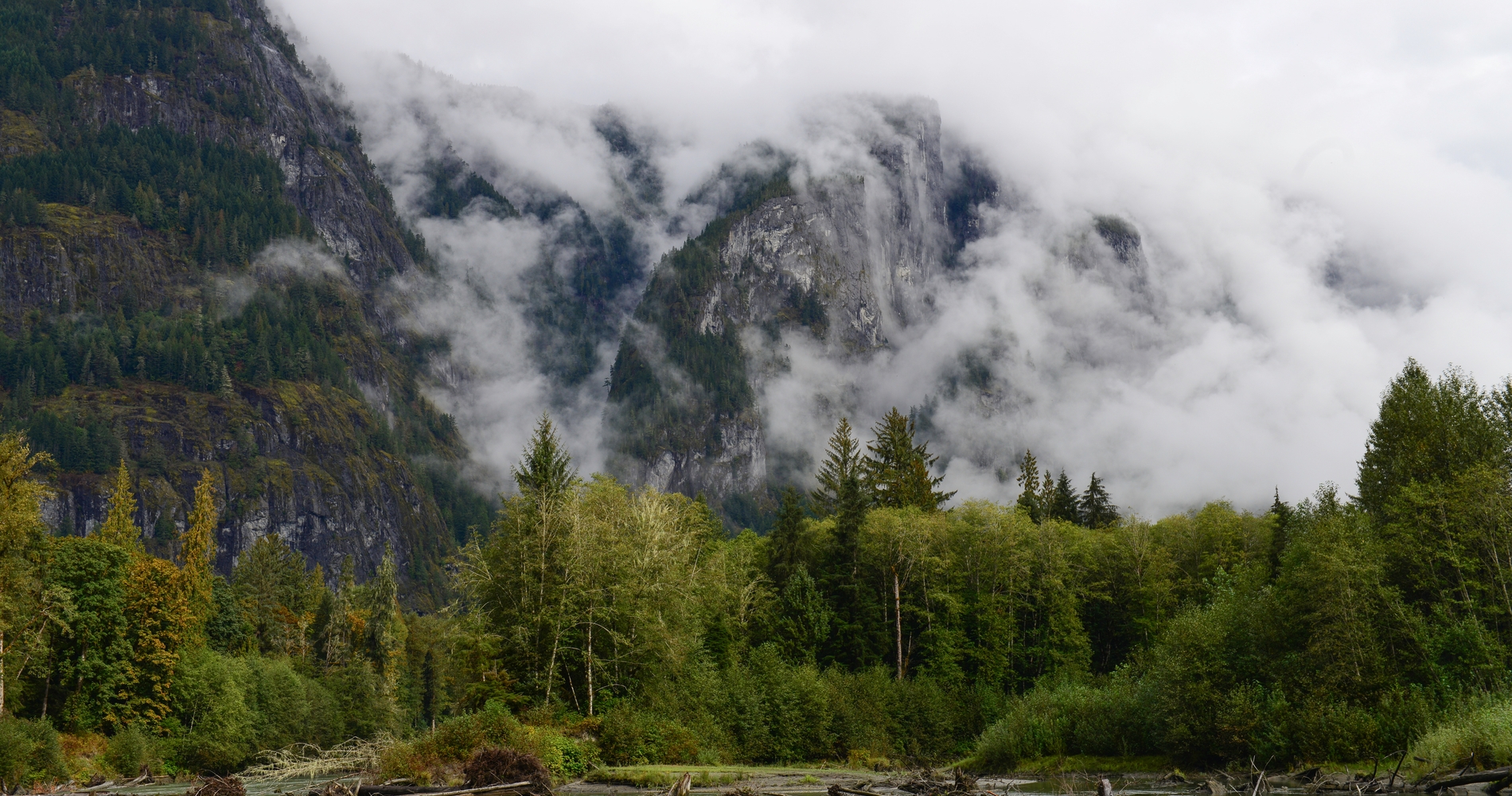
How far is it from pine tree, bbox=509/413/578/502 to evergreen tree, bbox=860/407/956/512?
5302 centimetres

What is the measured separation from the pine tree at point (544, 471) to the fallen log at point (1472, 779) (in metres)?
46.6

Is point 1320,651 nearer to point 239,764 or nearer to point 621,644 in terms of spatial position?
point 621,644

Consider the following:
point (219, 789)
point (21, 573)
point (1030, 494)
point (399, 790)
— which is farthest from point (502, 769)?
point (1030, 494)

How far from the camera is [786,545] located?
105 m

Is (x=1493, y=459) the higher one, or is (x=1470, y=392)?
(x=1470, y=392)

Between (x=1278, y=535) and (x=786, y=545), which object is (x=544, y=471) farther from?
(x=1278, y=535)

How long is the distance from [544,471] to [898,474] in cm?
6324

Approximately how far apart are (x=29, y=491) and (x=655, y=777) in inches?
1718

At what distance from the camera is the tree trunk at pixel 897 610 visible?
3807 inches

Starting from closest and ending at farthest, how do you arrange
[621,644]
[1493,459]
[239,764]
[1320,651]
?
[1320,651] → [1493,459] → [621,644] → [239,764]

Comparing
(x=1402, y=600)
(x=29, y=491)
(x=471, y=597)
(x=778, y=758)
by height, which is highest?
(x=29, y=491)

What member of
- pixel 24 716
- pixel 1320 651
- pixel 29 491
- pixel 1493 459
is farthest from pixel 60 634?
pixel 1493 459

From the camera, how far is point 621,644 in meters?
67.4

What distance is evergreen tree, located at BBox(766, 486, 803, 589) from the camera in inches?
4117
